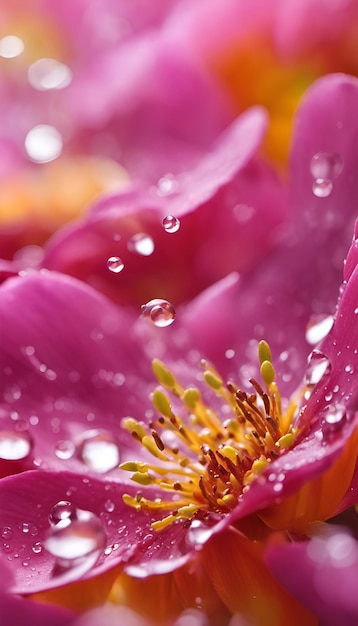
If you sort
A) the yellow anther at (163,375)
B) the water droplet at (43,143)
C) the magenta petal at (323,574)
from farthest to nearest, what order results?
the water droplet at (43,143), the yellow anther at (163,375), the magenta petal at (323,574)

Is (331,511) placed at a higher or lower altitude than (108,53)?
lower

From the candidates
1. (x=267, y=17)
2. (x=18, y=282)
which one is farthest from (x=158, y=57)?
(x=18, y=282)

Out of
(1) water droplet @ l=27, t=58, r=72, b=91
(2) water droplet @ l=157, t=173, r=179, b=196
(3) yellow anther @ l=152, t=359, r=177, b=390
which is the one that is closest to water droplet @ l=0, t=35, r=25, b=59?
(1) water droplet @ l=27, t=58, r=72, b=91

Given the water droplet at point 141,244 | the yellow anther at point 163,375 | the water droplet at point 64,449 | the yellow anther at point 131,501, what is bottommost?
the yellow anther at point 131,501

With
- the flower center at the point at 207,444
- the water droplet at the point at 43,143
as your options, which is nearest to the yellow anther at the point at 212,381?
the flower center at the point at 207,444

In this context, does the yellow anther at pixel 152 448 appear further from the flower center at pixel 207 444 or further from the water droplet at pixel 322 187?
the water droplet at pixel 322 187

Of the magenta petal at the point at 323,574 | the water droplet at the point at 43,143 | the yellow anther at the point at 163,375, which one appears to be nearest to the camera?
the magenta petal at the point at 323,574

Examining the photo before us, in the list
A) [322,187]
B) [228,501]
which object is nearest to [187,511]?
[228,501]

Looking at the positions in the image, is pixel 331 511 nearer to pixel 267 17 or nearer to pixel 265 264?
pixel 265 264
